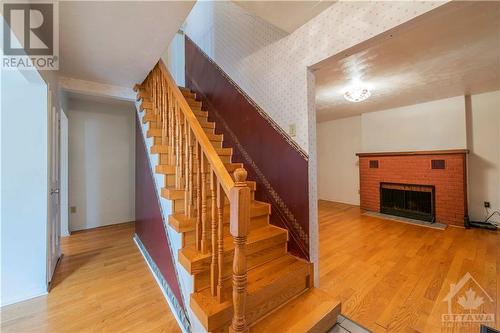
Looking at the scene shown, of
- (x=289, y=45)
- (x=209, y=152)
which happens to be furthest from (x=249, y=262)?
(x=289, y=45)

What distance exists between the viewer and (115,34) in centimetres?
175

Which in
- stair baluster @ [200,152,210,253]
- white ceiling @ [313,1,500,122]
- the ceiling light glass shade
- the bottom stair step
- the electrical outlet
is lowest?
the bottom stair step

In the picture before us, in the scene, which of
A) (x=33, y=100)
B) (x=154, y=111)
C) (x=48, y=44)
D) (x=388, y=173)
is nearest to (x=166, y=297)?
(x=154, y=111)

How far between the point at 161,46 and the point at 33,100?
49.7 inches

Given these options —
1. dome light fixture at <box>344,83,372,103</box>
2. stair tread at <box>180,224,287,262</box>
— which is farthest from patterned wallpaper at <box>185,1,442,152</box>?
dome light fixture at <box>344,83,372,103</box>

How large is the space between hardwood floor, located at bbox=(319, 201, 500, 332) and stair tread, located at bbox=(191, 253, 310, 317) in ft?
1.64

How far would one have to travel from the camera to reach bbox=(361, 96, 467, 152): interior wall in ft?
12.2

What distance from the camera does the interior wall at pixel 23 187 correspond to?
1795 millimetres

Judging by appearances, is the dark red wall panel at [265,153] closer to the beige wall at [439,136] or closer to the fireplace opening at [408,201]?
the fireplace opening at [408,201]

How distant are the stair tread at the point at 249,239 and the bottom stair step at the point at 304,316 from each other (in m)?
0.48

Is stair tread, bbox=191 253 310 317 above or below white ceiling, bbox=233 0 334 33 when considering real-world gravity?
below

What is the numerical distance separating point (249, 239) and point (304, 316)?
24.3 inches

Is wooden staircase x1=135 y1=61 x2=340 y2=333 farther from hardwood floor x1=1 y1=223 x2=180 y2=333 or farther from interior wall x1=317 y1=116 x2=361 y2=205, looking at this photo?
interior wall x1=317 y1=116 x2=361 y2=205

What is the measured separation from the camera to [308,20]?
1.68m
